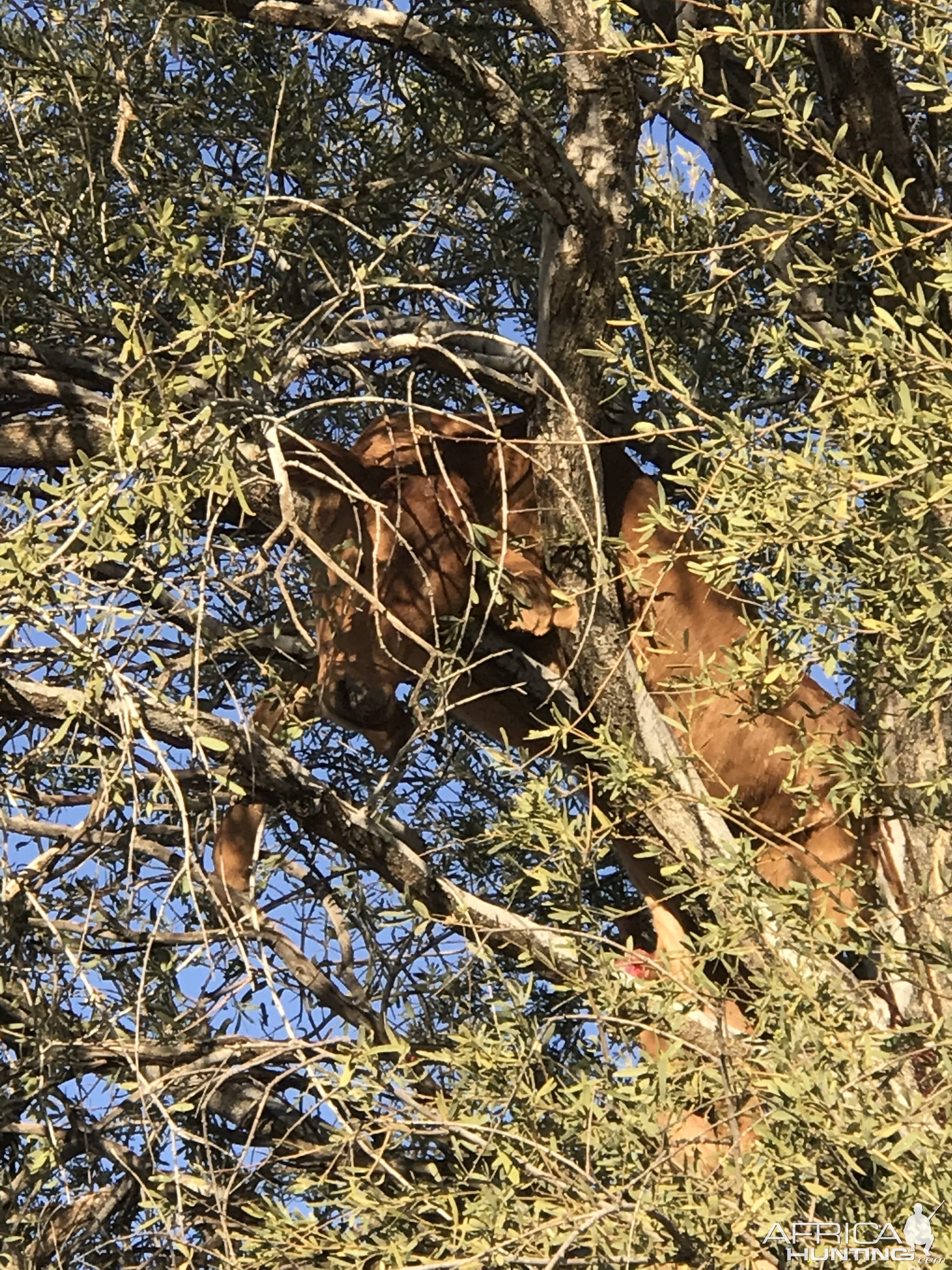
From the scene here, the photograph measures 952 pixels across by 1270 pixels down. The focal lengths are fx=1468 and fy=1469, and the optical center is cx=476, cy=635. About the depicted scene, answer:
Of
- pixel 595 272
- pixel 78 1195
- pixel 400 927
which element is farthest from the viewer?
pixel 78 1195

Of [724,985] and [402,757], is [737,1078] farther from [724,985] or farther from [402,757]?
[402,757]

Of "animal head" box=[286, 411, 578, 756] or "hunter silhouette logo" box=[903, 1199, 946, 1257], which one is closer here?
"hunter silhouette logo" box=[903, 1199, 946, 1257]

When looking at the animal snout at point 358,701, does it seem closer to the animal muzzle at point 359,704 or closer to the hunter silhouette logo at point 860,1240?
the animal muzzle at point 359,704

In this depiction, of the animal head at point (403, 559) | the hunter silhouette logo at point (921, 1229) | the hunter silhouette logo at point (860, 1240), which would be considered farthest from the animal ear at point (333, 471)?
the hunter silhouette logo at point (921, 1229)

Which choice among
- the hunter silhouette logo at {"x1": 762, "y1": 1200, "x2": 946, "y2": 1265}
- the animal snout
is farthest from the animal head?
the hunter silhouette logo at {"x1": 762, "y1": 1200, "x2": 946, "y2": 1265}

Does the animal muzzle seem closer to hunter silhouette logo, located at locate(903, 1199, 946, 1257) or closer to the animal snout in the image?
the animal snout

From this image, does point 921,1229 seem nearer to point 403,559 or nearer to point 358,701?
point 358,701

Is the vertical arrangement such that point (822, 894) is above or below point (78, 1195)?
above

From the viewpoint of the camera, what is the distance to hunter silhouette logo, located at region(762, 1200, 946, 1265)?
2703 millimetres

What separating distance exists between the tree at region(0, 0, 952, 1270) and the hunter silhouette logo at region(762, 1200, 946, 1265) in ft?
0.10

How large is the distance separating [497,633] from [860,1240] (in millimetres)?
1958

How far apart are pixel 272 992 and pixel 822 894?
1.91 metres

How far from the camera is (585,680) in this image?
4.08 metres

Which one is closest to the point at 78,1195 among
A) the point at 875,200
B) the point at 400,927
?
the point at 400,927
